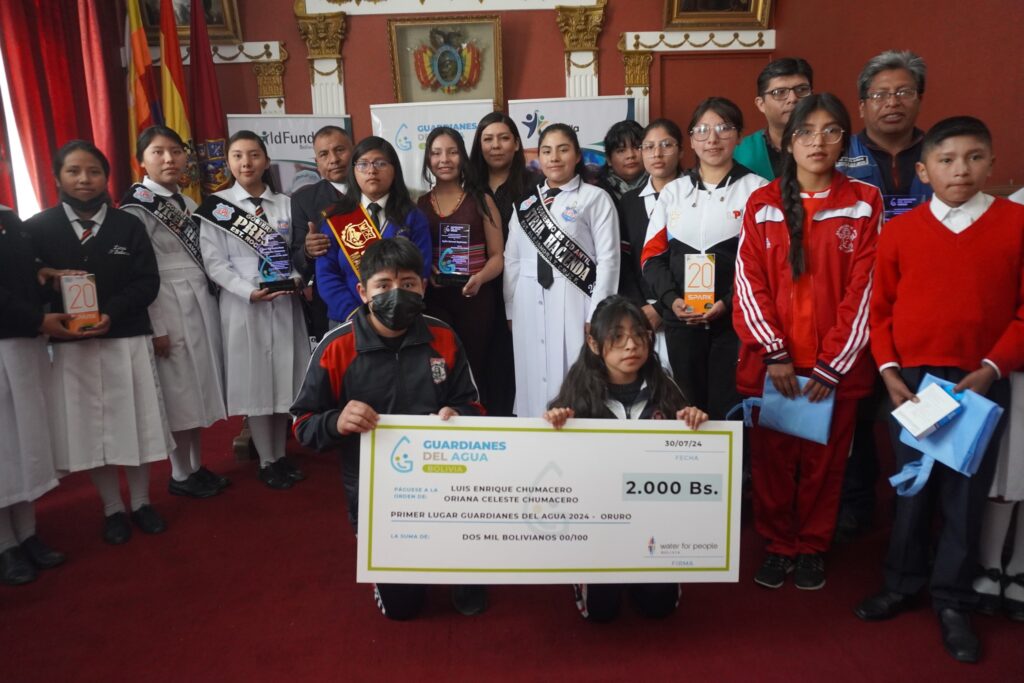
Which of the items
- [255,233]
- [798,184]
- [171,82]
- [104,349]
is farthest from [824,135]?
[171,82]

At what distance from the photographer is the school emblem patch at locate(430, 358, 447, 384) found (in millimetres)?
2195

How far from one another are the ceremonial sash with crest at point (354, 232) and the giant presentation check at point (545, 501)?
1263 millimetres

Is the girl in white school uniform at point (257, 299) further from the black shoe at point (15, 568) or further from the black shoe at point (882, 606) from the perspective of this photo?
the black shoe at point (882, 606)

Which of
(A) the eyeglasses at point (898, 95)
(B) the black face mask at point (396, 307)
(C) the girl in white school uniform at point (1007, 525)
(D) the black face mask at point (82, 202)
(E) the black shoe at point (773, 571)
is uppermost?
(A) the eyeglasses at point (898, 95)

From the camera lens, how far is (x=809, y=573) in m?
2.31

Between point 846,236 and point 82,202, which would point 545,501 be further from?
point 82,202

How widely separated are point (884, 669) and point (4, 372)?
3.07m

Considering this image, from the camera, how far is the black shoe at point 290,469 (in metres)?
3.42

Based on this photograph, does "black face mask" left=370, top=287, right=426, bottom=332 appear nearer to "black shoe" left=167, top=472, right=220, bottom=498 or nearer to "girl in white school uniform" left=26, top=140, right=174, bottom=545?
"girl in white school uniform" left=26, top=140, right=174, bottom=545

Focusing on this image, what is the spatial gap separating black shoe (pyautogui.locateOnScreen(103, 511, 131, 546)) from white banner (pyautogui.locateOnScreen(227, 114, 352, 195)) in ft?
12.1

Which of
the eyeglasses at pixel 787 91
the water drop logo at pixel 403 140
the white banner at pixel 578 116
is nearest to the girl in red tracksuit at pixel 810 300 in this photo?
the eyeglasses at pixel 787 91

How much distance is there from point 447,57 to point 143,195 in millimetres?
3915

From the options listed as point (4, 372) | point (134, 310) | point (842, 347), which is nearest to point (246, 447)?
point (134, 310)

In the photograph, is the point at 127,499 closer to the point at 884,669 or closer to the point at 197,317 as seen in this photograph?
the point at 197,317
